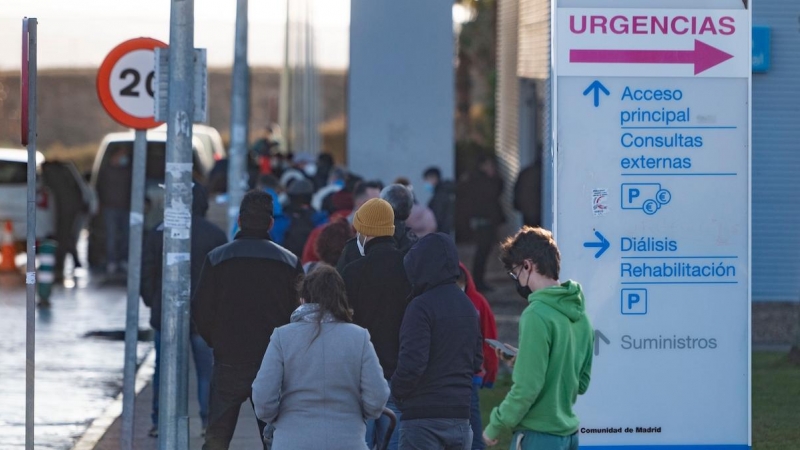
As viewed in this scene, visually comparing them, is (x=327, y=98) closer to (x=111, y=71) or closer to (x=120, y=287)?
(x=120, y=287)

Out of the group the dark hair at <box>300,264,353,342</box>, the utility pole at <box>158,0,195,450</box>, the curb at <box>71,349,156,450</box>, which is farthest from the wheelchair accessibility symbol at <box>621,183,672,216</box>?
the curb at <box>71,349,156,450</box>

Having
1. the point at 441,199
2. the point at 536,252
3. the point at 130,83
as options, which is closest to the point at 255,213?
the point at 130,83

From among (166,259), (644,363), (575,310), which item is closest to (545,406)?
(575,310)

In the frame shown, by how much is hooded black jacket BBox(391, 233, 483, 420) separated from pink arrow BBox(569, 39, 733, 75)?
169 centimetres

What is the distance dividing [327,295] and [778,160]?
36.8 ft

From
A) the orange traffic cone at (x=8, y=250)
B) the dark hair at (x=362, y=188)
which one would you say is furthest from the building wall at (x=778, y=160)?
Result: the orange traffic cone at (x=8, y=250)

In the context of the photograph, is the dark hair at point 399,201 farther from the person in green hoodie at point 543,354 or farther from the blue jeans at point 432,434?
the person in green hoodie at point 543,354

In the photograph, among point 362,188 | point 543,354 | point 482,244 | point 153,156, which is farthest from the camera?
point 153,156

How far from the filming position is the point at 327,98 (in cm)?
11150

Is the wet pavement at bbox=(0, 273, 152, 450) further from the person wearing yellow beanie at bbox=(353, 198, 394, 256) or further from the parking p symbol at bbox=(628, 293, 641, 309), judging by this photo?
the parking p symbol at bbox=(628, 293, 641, 309)

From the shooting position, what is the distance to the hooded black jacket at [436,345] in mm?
6703

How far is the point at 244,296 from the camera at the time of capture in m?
8.30

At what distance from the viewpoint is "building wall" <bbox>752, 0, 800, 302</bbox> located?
1630 cm

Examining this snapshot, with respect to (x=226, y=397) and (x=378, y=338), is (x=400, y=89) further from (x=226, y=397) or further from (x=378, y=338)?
(x=378, y=338)
